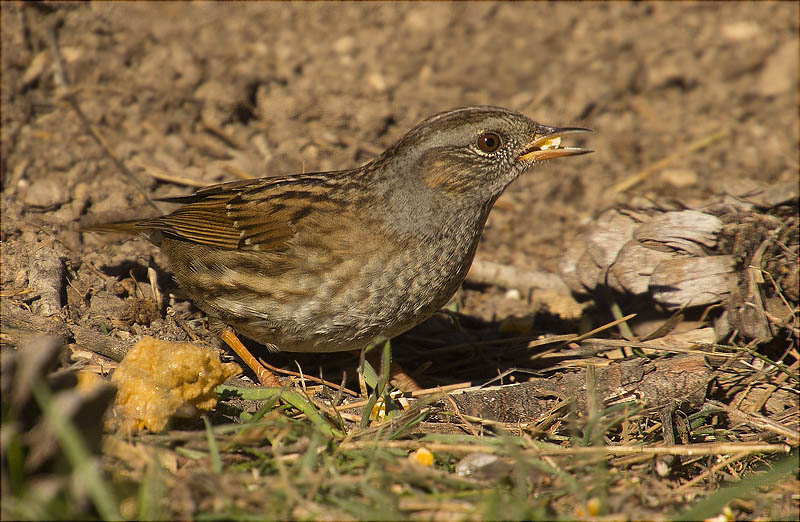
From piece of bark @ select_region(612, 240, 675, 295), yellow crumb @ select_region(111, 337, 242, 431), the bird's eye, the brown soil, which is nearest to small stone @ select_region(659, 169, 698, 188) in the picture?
the brown soil

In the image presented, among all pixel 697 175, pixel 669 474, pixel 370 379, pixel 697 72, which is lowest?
pixel 669 474

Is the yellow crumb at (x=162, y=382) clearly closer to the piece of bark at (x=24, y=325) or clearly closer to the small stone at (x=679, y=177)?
the piece of bark at (x=24, y=325)

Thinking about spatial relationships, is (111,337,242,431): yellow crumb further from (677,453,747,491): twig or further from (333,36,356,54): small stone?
(333,36,356,54): small stone

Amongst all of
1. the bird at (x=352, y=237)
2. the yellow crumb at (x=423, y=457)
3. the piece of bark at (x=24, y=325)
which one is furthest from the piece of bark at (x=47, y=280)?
the yellow crumb at (x=423, y=457)

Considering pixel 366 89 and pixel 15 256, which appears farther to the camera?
pixel 366 89

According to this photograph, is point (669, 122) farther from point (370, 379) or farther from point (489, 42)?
point (370, 379)

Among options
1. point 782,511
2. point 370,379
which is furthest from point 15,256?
point 782,511
